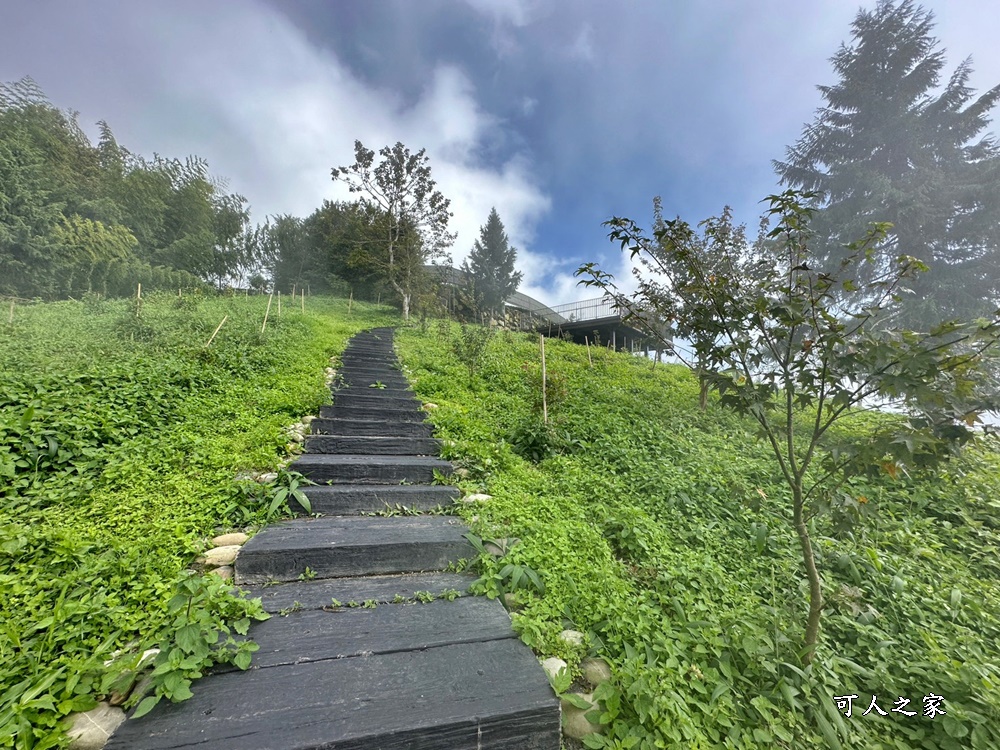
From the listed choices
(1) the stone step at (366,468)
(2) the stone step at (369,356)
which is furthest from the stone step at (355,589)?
(2) the stone step at (369,356)

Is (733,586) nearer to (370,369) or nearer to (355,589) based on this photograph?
(355,589)

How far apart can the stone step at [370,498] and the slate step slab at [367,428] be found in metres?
0.91

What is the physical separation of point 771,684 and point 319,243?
25228 millimetres

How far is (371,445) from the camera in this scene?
3.28 meters

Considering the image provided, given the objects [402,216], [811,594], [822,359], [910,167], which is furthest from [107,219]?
[910,167]

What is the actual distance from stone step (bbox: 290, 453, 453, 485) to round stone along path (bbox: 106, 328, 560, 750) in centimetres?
13

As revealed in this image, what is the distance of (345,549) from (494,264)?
2448 cm

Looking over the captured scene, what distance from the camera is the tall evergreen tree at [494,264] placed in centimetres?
2416

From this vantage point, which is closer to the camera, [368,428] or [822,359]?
[822,359]

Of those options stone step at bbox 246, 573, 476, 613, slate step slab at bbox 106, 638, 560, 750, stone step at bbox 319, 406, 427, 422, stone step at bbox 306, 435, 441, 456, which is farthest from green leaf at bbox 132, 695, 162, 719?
stone step at bbox 319, 406, 427, 422

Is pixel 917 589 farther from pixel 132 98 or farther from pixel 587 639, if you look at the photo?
pixel 132 98

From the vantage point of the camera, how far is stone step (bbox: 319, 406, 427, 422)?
12.4ft

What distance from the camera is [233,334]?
6.06 metres

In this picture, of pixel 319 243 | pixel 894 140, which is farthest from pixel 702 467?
pixel 319 243
